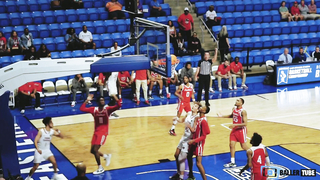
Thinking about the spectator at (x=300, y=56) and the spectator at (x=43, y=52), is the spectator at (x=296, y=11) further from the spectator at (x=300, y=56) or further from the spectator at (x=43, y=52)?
the spectator at (x=43, y=52)

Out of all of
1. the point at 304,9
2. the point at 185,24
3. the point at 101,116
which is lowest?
the point at 101,116

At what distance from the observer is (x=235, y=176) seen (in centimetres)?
1038

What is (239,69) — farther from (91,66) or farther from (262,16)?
(91,66)

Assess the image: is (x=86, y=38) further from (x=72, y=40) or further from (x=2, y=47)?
(x=2, y=47)

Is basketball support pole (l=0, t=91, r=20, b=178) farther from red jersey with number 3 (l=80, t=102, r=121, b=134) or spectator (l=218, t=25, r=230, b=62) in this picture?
spectator (l=218, t=25, r=230, b=62)

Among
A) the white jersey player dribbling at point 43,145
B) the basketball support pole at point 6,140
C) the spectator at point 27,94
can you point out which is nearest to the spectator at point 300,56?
the spectator at point 27,94

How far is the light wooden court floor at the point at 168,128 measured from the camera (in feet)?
38.8

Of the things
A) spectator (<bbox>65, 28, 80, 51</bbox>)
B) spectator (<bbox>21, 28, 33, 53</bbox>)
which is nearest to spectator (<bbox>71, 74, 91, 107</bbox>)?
spectator (<bbox>65, 28, 80, 51</bbox>)

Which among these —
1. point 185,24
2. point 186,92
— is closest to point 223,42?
point 185,24

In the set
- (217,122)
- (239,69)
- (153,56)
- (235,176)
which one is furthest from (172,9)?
(235,176)

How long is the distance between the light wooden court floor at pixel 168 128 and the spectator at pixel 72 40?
13.4 feet

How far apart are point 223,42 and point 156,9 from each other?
338 cm

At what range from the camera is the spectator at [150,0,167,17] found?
20.8m

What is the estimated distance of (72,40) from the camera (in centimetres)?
1838
